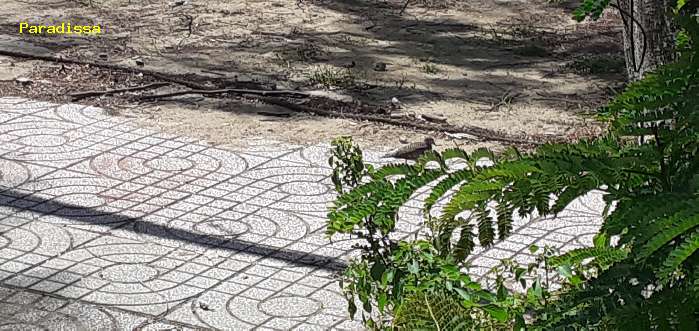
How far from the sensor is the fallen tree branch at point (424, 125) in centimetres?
783

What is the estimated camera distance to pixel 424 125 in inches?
322

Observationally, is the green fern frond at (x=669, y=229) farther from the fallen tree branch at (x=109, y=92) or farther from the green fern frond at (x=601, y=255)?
the fallen tree branch at (x=109, y=92)

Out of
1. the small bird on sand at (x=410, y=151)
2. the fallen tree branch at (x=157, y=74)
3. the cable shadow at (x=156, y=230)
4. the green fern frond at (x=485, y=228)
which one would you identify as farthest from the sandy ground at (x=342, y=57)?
the green fern frond at (x=485, y=228)

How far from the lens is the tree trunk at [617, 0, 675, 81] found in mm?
4059

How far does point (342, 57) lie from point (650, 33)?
6109mm

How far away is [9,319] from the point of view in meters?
5.10

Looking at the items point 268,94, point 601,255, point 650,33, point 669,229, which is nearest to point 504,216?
point 601,255

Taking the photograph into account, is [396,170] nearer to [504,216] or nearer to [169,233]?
[504,216]

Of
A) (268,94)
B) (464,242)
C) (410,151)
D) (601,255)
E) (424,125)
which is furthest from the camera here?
(268,94)

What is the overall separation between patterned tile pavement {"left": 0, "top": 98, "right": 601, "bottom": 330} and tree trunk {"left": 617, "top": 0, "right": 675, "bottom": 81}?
4.73ft

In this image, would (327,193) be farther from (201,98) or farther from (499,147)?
(201,98)

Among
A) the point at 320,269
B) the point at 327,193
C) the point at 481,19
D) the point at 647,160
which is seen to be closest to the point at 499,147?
the point at 327,193

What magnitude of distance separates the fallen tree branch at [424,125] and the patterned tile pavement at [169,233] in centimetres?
83

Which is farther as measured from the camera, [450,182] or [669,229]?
[450,182]
